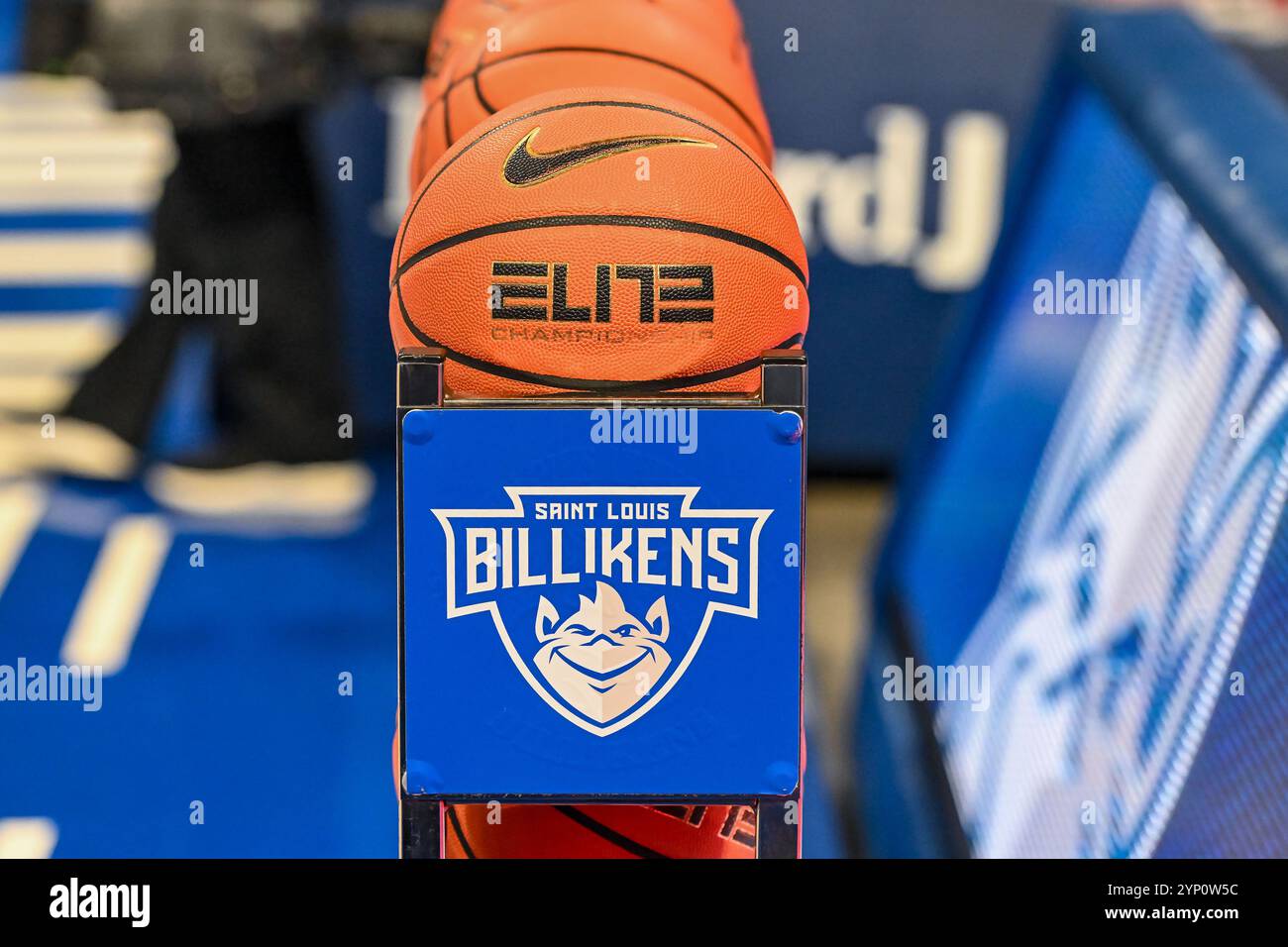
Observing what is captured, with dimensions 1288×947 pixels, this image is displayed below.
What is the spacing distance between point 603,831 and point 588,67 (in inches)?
23.1

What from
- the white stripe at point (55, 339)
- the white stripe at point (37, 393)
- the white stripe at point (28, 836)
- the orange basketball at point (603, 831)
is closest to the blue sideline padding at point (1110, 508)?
the orange basketball at point (603, 831)

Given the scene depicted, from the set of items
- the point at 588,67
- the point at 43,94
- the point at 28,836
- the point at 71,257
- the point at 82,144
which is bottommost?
the point at 28,836

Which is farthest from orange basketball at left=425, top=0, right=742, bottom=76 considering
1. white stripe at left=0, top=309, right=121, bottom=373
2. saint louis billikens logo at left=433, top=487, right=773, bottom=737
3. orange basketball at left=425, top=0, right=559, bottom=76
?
white stripe at left=0, top=309, right=121, bottom=373

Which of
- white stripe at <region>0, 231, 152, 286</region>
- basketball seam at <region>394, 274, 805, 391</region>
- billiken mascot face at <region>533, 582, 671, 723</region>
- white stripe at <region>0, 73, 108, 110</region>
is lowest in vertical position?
billiken mascot face at <region>533, 582, 671, 723</region>

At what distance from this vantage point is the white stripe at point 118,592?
3.24 m

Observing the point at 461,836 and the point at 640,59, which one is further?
the point at 640,59

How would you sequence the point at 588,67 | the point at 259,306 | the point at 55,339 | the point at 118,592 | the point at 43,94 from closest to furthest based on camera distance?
the point at 588,67, the point at 118,592, the point at 259,306, the point at 55,339, the point at 43,94

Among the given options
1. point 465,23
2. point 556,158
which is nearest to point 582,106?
point 556,158

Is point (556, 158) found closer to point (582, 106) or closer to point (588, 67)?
point (582, 106)

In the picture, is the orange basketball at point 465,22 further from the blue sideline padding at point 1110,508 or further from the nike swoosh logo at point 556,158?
the blue sideline padding at point 1110,508

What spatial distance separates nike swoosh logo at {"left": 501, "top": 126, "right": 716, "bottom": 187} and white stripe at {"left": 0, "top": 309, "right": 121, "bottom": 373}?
347cm

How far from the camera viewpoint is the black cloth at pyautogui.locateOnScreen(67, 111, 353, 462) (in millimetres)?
3883

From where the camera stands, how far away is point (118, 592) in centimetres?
346

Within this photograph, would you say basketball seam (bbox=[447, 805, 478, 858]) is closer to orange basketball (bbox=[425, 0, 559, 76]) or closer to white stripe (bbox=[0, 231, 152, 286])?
→ orange basketball (bbox=[425, 0, 559, 76])
